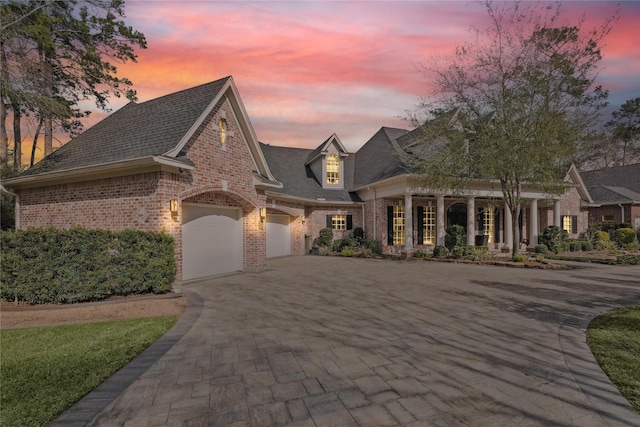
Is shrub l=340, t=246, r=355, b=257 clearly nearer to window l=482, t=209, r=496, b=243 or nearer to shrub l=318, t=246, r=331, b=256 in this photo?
shrub l=318, t=246, r=331, b=256

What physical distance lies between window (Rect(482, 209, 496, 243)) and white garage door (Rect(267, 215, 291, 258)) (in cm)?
1300

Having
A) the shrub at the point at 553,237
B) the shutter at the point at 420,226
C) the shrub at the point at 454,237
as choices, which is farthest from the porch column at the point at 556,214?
the shutter at the point at 420,226

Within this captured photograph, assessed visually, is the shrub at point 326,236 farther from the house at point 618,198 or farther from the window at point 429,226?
the house at point 618,198

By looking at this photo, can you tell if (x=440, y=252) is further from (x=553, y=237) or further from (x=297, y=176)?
(x=297, y=176)

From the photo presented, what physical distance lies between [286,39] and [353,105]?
5.49 meters

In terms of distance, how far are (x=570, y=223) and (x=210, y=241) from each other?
83.9 feet

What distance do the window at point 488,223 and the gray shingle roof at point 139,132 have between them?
18.6 meters

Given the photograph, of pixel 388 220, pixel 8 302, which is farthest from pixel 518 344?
pixel 388 220

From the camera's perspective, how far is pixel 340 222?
69.3 ft

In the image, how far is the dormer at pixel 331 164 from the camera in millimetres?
21516

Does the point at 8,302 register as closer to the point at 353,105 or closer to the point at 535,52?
the point at 353,105

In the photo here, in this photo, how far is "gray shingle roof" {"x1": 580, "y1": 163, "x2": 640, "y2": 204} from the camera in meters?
25.2

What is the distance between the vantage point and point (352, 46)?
29.0ft

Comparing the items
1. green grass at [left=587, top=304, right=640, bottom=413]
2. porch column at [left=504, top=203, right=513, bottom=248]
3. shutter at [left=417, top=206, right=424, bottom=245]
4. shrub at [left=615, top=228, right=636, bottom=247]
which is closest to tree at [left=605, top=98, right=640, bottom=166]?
shrub at [left=615, top=228, right=636, bottom=247]
